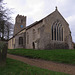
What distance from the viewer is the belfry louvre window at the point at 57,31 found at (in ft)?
73.8

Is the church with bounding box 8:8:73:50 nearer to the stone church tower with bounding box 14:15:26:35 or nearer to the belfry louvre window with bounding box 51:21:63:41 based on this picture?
the belfry louvre window with bounding box 51:21:63:41

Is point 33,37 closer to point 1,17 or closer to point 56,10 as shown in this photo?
point 56,10

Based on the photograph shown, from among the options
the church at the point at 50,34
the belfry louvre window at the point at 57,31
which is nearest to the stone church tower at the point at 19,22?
the church at the point at 50,34

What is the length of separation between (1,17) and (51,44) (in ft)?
42.7

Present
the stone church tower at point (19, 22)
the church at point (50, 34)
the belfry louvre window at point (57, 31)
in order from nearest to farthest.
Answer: the church at point (50, 34) < the belfry louvre window at point (57, 31) < the stone church tower at point (19, 22)

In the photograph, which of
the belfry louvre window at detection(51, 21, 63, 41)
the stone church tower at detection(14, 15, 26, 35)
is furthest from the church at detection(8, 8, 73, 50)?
the stone church tower at detection(14, 15, 26, 35)

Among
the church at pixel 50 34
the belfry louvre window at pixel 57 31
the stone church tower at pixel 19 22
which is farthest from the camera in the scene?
the stone church tower at pixel 19 22

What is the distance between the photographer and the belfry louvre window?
73.8 feet

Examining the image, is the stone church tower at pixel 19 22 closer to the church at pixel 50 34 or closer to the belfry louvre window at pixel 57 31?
the church at pixel 50 34

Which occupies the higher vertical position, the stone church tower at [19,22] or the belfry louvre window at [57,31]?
the stone church tower at [19,22]

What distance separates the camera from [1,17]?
11.9 meters

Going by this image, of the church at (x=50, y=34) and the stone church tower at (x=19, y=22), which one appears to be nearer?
the church at (x=50, y=34)

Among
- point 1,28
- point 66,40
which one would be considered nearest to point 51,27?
point 66,40

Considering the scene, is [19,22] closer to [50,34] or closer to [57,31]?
[57,31]
